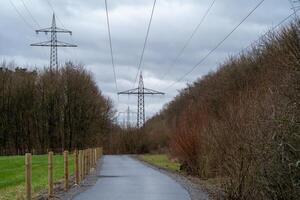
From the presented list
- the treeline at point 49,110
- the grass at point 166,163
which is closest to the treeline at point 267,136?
the grass at point 166,163

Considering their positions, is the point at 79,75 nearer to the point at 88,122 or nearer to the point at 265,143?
the point at 88,122

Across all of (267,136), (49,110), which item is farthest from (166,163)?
(267,136)

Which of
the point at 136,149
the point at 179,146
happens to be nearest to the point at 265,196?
the point at 179,146

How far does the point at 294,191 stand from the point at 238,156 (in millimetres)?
5014

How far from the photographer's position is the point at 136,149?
104312mm

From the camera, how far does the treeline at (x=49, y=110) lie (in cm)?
8275

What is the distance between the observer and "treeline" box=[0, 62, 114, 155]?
82.8m

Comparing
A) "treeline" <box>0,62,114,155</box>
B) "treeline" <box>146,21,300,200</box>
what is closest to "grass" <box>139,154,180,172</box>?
"treeline" <box>146,21,300,200</box>

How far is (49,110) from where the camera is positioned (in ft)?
281

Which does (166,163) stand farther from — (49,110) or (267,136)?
(267,136)

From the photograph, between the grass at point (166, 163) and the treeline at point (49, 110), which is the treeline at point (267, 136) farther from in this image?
the treeline at point (49, 110)

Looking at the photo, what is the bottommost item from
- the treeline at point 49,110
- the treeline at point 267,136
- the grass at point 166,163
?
the grass at point 166,163

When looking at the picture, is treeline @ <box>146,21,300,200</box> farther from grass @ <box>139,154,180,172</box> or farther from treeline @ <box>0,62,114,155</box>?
treeline @ <box>0,62,114,155</box>

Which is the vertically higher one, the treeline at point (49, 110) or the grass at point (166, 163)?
the treeline at point (49, 110)
